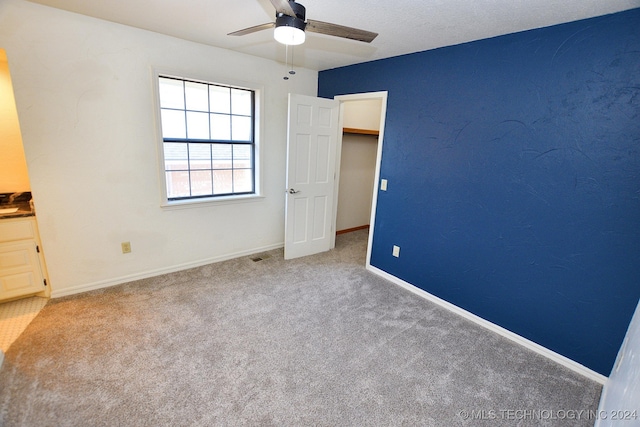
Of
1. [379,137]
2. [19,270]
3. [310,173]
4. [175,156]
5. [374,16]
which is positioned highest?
[374,16]

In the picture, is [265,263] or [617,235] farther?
[265,263]

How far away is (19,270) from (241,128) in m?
2.45

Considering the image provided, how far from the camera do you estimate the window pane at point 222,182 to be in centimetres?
344

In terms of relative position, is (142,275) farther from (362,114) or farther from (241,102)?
(362,114)

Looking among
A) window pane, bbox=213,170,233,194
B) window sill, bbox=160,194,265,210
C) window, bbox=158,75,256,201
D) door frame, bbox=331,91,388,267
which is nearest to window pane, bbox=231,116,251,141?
window, bbox=158,75,256,201

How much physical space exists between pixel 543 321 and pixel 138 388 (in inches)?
114

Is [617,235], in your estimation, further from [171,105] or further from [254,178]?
[171,105]

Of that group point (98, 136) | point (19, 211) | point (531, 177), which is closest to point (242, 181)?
point (98, 136)

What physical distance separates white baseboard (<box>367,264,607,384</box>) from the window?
224cm

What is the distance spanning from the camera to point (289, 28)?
4.99 feet

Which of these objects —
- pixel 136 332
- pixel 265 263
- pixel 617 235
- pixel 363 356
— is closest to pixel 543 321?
pixel 617 235

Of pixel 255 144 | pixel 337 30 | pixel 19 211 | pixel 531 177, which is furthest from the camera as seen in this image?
pixel 255 144

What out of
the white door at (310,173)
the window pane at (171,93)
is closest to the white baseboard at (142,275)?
the white door at (310,173)

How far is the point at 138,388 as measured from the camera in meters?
1.76
